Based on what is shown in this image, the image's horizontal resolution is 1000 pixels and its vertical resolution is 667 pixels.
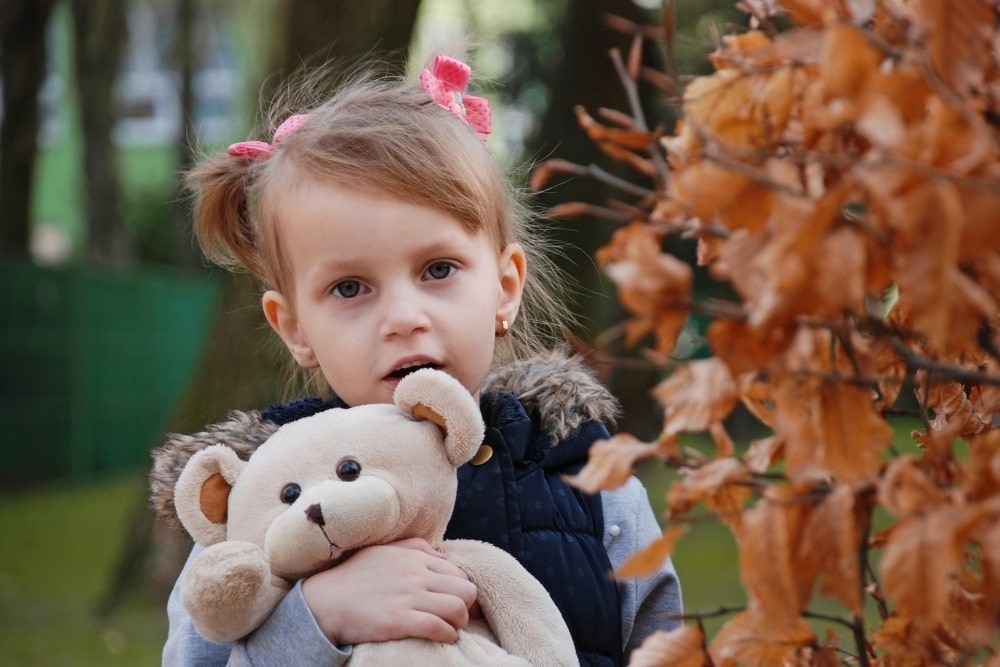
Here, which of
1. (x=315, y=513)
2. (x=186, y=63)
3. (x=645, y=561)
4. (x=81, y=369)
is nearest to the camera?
(x=645, y=561)

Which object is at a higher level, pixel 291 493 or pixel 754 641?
pixel 754 641

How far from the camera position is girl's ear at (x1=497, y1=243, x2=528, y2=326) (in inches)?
87.0

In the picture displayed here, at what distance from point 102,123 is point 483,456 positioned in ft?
59.4

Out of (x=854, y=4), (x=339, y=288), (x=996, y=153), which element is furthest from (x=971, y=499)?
(x=339, y=288)

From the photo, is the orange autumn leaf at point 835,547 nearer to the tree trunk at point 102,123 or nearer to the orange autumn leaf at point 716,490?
the orange autumn leaf at point 716,490

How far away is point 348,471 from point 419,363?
264 mm

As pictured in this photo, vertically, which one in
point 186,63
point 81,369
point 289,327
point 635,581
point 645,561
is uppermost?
point 645,561

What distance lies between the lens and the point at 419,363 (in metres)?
1.97

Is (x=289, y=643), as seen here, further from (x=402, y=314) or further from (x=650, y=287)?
(x=650, y=287)

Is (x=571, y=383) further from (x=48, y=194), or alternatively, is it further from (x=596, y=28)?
(x=48, y=194)

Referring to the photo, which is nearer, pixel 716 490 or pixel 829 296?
pixel 829 296

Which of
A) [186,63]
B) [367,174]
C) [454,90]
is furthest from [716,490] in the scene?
[186,63]

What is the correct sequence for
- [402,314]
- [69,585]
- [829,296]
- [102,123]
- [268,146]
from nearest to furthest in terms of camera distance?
1. [829,296]
2. [402,314]
3. [268,146]
4. [69,585]
5. [102,123]

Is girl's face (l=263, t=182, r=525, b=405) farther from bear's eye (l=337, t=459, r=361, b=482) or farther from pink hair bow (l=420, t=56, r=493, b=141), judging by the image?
pink hair bow (l=420, t=56, r=493, b=141)
